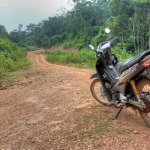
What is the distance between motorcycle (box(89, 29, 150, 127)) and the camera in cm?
262

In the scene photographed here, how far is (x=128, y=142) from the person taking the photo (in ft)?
7.82

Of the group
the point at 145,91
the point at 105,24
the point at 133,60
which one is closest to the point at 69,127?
the point at 145,91

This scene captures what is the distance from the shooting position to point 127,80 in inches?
112

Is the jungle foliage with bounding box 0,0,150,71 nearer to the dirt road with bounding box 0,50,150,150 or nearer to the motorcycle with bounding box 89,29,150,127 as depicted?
the dirt road with bounding box 0,50,150,150

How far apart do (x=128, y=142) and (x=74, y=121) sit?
1076mm

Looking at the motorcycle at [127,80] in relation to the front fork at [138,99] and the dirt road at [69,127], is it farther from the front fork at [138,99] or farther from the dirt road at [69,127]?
the dirt road at [69,127]

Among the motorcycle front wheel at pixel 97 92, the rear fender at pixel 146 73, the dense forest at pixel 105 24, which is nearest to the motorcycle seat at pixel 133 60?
the rear fender at pixel 146 73

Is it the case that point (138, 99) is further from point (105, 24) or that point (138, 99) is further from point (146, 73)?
point (105, 24)

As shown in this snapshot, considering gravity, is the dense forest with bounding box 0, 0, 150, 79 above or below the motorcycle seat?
above

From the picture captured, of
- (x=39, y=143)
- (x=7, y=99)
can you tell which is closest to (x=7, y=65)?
(x=7, y=99)

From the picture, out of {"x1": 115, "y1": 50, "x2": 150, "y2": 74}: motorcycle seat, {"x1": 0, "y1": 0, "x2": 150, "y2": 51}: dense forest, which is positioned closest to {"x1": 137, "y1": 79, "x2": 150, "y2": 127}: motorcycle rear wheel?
{"x1": 115, "y1": 50, "x2": 150, "y2": 74}: motorcycle seat

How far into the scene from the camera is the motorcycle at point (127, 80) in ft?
8.59

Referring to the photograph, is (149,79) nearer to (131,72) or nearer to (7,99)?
(131,72)

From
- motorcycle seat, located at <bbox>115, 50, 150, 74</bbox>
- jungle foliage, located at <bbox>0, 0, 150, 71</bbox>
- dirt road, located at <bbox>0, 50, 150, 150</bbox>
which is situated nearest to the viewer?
dirt road, located at <bbox>0, 50, 150, 150</bbox>
